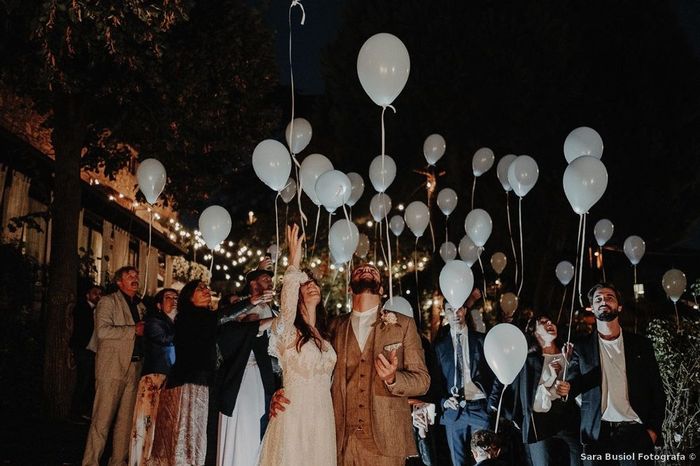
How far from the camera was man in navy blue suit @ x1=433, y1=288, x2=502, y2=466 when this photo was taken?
6891 millimetres

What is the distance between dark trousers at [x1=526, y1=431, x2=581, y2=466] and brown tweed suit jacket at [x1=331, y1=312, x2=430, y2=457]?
2363 mm

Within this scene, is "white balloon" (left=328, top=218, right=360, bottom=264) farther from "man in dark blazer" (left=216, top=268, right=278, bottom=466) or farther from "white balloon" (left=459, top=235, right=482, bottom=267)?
"white balloon" (left=459, top=235, right=482, bottom=267)

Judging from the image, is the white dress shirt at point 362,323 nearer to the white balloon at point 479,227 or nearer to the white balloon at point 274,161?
the white balloon at point 274,161

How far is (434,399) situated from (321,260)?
1612cm

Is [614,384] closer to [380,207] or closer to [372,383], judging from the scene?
[372,383]

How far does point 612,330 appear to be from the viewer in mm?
5754

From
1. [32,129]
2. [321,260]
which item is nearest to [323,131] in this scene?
[321,260]

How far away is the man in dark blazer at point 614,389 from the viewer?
5.50 metres

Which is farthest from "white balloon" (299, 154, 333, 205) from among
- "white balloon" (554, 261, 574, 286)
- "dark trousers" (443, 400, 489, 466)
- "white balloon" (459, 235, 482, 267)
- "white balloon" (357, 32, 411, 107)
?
"white balloon" (554, 261, 574, 286)

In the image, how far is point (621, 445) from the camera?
17.9 feet

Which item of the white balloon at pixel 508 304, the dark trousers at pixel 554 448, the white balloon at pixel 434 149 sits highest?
the white balloon at pixel 434 149

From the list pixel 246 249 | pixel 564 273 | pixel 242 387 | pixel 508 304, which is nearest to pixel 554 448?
pixel 242 387

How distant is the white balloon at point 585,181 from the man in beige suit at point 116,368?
15.8ft

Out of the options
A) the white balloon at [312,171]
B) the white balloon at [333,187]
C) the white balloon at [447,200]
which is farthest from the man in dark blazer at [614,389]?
the white balloon at [447,200]
